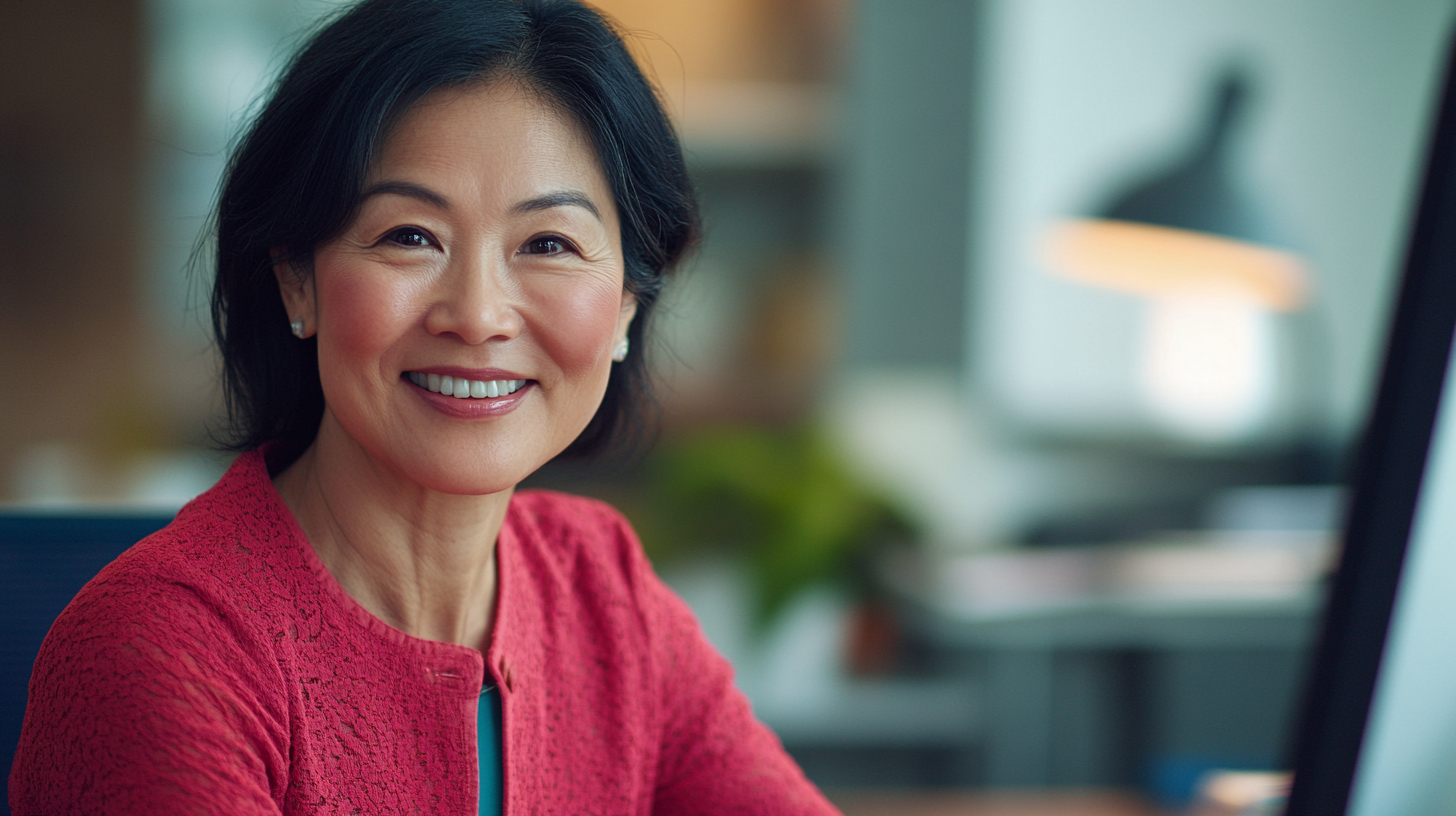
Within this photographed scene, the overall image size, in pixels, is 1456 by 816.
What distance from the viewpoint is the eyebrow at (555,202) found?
2.19 feet

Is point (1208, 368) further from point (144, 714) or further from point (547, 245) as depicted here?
point (144, 714)

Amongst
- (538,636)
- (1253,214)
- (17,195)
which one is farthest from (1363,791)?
(17,195)

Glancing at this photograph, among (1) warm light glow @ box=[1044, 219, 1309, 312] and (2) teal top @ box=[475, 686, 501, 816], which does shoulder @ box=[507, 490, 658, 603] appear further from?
(1) warm light glow @ box=[1044, 219, 1309, 312]

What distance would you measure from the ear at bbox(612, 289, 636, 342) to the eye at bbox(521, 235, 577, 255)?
9 centimetres

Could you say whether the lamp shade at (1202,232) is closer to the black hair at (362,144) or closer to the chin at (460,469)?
the black hair at (362,144)

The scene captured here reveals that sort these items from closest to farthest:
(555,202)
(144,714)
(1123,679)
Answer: (144,714) → (555,202) → (1123,679)

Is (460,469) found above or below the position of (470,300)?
below

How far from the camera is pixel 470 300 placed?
66cm

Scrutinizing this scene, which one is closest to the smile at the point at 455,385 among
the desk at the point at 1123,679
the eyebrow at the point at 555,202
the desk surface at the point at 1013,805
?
the eyebrow at the point at 555,202

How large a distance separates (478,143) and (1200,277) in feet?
5.90


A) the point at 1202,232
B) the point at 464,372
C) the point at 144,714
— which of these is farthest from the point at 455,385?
the point at 1202,232

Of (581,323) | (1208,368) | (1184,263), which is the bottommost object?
(1208,368)

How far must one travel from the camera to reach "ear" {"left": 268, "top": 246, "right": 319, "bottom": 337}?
27.7 inches

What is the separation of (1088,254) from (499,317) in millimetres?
1902
